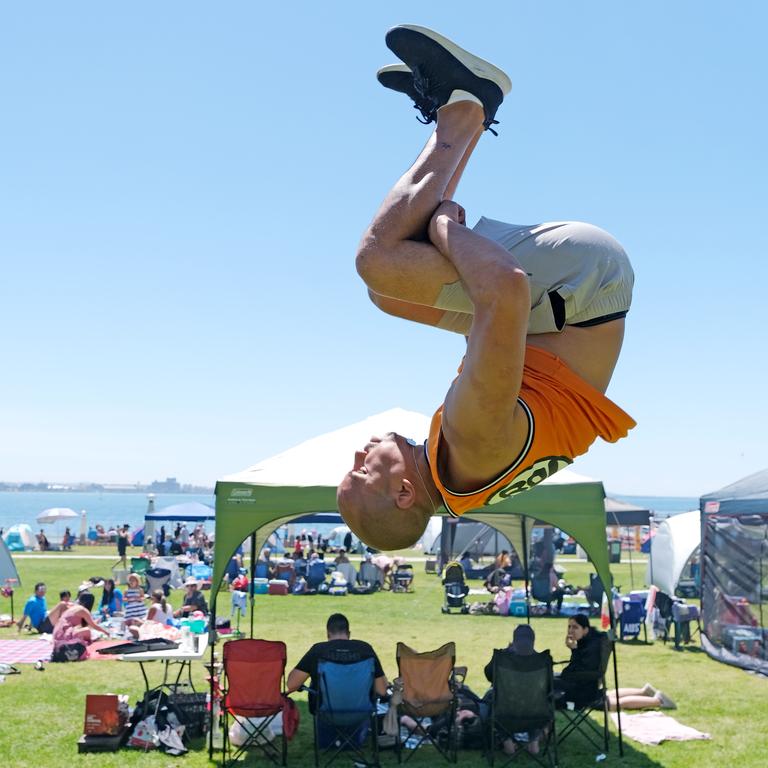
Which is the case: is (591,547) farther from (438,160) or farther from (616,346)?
(438,160)

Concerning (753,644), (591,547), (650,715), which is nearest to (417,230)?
(591,547)

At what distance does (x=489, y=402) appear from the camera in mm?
2199

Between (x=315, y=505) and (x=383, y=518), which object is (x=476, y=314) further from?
(x=315, y=505)

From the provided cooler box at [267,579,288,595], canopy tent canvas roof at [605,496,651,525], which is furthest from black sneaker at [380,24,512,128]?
canopy tent canvas roof at [605,496,651,525]

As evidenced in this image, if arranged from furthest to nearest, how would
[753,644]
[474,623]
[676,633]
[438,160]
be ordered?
[474,623], [676,633], [753,644], [438,160]

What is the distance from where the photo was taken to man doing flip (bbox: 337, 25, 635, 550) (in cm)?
218

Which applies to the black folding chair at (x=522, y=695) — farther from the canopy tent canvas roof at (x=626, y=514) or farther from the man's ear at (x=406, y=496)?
the canopy tent canvas roof at (x=626, y=514)

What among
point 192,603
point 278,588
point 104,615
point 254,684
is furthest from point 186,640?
point 278,588

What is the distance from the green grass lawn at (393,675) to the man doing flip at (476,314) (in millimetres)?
6425

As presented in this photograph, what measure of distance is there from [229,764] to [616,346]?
6.74 metres

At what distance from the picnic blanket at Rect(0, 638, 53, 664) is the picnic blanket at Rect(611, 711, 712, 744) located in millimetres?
8517

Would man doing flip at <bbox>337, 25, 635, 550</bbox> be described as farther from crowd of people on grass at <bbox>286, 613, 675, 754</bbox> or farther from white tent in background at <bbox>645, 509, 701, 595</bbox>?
white tent in background at <bbox>645, 509, 701, 595</bbox>

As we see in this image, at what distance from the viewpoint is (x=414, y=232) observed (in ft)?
7.64

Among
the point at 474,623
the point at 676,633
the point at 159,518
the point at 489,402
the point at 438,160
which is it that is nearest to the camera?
the point at 489,402
